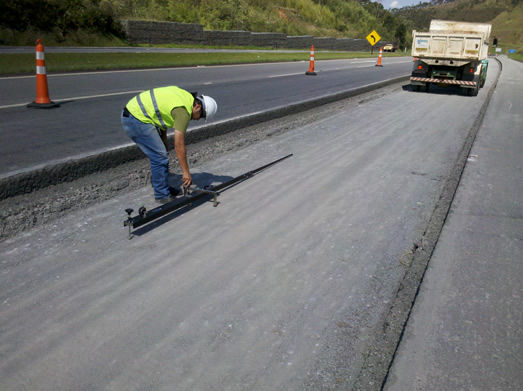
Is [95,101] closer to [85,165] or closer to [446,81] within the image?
[85,165]

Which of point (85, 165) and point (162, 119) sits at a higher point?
point (162, 119)

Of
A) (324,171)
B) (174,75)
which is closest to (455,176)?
(324,171)

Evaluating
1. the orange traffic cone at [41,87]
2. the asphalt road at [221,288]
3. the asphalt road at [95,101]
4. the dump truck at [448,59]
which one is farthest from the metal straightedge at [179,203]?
the dump truck at [448,59]

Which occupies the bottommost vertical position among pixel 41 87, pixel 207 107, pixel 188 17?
pixel 41 87

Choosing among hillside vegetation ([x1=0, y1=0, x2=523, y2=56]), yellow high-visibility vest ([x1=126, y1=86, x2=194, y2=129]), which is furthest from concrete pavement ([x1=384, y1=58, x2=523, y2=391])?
hillside vegetation ([x1=0, y1=0, x2=523, y2=56])

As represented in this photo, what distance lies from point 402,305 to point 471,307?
46cm

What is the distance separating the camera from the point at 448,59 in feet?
51.3

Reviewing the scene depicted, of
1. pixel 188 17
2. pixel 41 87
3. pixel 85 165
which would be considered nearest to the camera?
pixel 85 165

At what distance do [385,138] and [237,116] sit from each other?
2.67 metres

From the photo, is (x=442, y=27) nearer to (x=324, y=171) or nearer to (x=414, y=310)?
(x=324, y=171)

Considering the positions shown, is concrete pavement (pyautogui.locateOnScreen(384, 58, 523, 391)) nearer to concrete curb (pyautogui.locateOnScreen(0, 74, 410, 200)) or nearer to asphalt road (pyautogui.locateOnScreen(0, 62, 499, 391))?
asphalt road (pyautogui.locateOnScreen(0, 62, 499, 391))

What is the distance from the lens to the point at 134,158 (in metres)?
6.18

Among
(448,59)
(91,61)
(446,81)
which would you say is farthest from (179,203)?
(91,61)

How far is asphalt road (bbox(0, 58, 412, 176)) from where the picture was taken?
5977 mm
